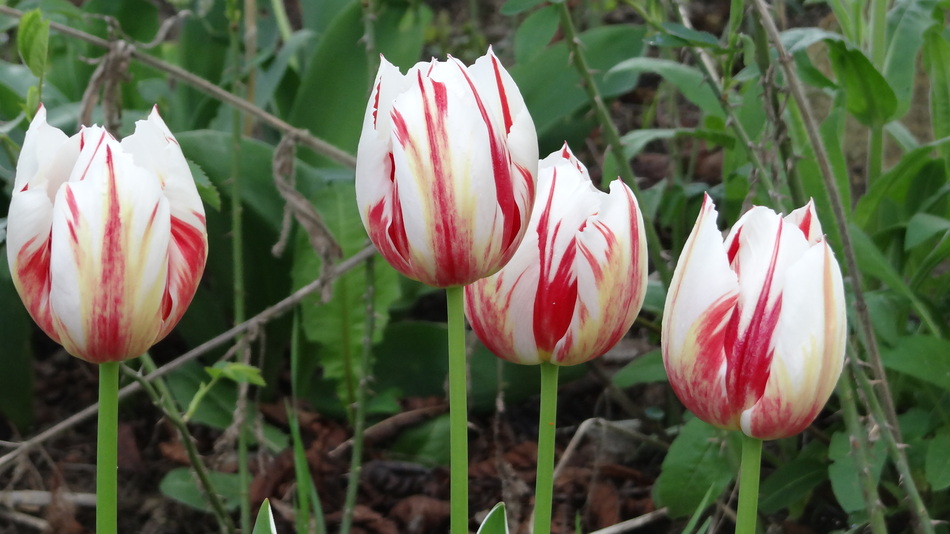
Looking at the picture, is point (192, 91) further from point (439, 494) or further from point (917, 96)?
point (917, 96)

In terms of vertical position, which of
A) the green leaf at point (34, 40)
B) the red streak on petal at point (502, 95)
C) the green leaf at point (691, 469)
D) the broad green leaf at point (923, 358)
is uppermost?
the green leaf at point (34, 40)

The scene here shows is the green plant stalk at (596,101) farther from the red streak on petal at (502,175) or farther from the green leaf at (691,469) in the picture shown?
the red streak on petal at (502,175)

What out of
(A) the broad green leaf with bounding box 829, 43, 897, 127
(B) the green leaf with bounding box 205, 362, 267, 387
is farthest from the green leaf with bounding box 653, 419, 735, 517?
(B) the green leaf with bounding box 205, 362, 267, 387

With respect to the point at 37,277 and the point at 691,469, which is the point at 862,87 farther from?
the point at 37,277

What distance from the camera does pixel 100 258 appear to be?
0.66m

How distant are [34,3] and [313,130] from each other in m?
0.55

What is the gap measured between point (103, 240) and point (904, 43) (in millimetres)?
1300

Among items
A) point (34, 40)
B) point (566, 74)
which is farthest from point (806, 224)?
point (566, 74)

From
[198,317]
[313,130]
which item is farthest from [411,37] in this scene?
[198,317]

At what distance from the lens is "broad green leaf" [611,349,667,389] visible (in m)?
1.54

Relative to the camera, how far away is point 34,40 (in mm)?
947

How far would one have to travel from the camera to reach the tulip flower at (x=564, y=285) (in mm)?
708

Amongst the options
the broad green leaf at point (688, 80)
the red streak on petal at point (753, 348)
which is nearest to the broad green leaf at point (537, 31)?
the broad green leaf at point (688, 80)

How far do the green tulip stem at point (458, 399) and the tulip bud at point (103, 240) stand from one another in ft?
0.60
